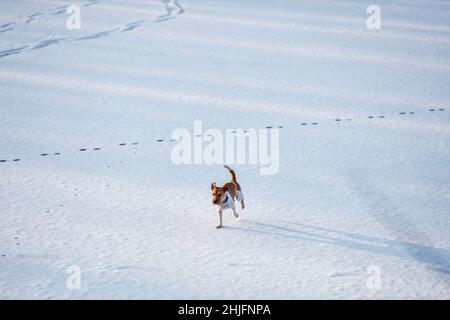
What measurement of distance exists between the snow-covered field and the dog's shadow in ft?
0.06

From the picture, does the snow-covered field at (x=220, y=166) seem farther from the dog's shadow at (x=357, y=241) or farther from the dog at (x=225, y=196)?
the dog at (x=225, y=196)

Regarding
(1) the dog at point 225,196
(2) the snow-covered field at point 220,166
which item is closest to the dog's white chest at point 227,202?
(1) the dog at point 225,196

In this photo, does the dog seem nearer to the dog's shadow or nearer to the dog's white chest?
the dog's white chest

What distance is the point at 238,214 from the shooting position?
522cm

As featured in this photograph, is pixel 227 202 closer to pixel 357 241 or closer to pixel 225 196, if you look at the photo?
pixel 225 196

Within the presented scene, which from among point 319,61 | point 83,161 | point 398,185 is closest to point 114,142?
point 83,161

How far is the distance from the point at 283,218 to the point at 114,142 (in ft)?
9.82

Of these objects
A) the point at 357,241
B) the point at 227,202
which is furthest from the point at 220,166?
the point at 357,241

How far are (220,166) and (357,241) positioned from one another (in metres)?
2.19

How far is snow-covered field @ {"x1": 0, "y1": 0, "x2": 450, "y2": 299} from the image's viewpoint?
14.0 ft

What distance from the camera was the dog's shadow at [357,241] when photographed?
441cm

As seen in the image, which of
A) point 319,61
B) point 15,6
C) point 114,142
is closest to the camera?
point 114,142
